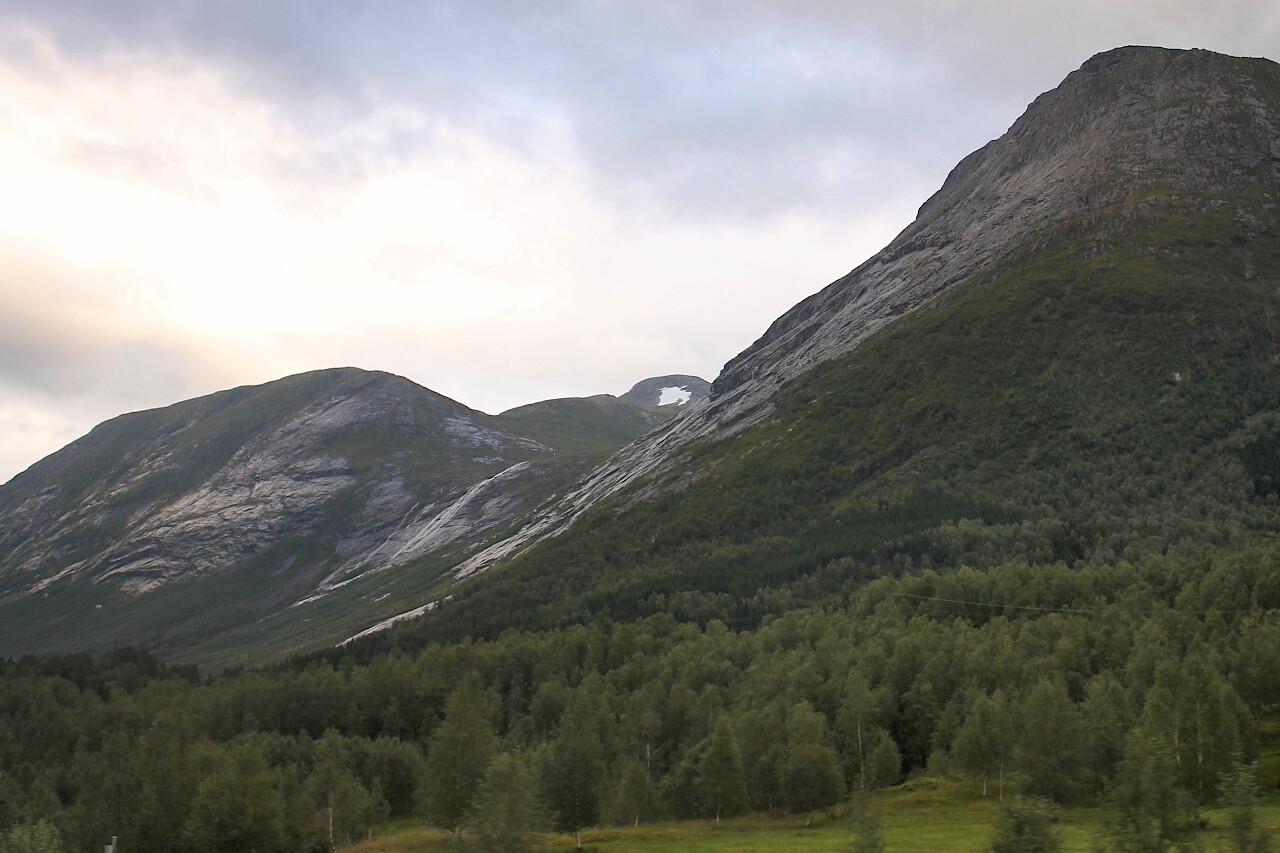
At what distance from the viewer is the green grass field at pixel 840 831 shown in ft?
218

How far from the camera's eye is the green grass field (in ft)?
218

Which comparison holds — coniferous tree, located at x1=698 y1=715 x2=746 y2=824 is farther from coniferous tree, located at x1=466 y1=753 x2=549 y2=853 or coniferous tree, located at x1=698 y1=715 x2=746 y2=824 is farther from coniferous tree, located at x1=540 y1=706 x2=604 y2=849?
coniferous tree, located at x1=466 y1=753 x2=549 y2=853

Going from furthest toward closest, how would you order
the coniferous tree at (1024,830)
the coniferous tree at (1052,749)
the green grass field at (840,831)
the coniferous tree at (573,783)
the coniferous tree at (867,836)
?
the coniferous tree at (573,783) < the coniferous tree at (1052,749) < the green grass field at (840,831) < the coniferous tree at (867,836) < the coniferous tree at (1024,830)

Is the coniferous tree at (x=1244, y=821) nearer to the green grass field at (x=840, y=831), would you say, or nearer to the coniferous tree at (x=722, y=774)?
the green grass field at (x=840, y=831)

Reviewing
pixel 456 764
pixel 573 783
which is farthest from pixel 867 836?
pixel 573 783

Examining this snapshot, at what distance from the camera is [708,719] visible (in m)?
120

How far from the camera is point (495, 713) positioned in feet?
482

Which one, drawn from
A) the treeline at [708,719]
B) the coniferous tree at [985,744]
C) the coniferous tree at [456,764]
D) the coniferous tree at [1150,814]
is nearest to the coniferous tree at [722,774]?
the treeline at [708,719]

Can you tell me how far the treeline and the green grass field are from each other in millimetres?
2604

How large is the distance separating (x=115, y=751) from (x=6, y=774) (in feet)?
156

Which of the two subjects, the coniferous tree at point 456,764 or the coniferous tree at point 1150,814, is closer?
the coniferous tree at point 1150,814

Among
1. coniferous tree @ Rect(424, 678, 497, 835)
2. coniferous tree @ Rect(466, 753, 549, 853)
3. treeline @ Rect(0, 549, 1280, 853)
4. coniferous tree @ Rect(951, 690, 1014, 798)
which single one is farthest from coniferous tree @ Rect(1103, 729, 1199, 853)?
coniferous tree @ Rect(951, 690, 1014, 798)

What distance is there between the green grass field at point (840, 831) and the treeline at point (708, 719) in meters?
2.60

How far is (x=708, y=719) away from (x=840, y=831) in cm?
4170
